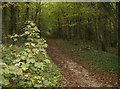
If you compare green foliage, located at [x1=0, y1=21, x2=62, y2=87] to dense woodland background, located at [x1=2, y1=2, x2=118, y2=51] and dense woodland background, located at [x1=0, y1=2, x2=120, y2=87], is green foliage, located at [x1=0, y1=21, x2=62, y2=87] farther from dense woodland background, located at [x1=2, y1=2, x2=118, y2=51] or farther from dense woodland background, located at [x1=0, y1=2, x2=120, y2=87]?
dense woodland background, located at [x1=2, y1=2, x2=118, y2=51]

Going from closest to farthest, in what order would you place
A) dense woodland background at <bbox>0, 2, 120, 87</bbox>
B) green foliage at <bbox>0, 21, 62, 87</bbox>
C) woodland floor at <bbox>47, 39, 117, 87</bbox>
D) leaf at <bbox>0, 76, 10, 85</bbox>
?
1. leaf at <bbox>0, 76, 10, 85</bbox>
2. green foliage at <bbox>0, 21, 62, 87</bbox>
3. dense woodland background at <bbox>0, 2, 120, 87</bbox>
4. woodland floor at <bbox>47, 39, 117, 87</bbox>

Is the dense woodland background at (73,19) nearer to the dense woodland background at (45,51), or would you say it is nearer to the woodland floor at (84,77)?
the dense woodland background at (45,51)

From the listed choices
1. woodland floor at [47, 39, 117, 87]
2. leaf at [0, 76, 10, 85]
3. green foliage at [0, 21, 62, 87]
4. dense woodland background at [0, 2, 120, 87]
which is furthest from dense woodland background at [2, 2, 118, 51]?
leaf at [0, 76, 10, 85]

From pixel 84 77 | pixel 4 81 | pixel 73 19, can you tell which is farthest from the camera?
pixel 73 19

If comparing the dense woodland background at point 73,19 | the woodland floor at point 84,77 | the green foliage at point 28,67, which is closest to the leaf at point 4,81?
the green foliage at point 28,67

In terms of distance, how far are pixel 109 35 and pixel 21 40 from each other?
19.5m

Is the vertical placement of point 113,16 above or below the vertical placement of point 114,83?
above

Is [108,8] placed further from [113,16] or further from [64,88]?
[64,88]

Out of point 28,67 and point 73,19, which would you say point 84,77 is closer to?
point 28,67

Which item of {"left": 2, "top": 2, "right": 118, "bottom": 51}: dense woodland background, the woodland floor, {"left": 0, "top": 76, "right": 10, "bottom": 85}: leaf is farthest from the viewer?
{"left": 2, "top": 2, "right": 118, "bottom": 51}: dense woodland background

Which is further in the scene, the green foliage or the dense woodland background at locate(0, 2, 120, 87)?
the dense woodland background at locate(0, 2, 120, 87)

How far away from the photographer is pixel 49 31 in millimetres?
56875

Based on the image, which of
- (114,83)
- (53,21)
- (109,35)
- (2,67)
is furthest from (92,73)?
(53,21)

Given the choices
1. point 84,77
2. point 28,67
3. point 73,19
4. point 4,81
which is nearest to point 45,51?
point 28,67
